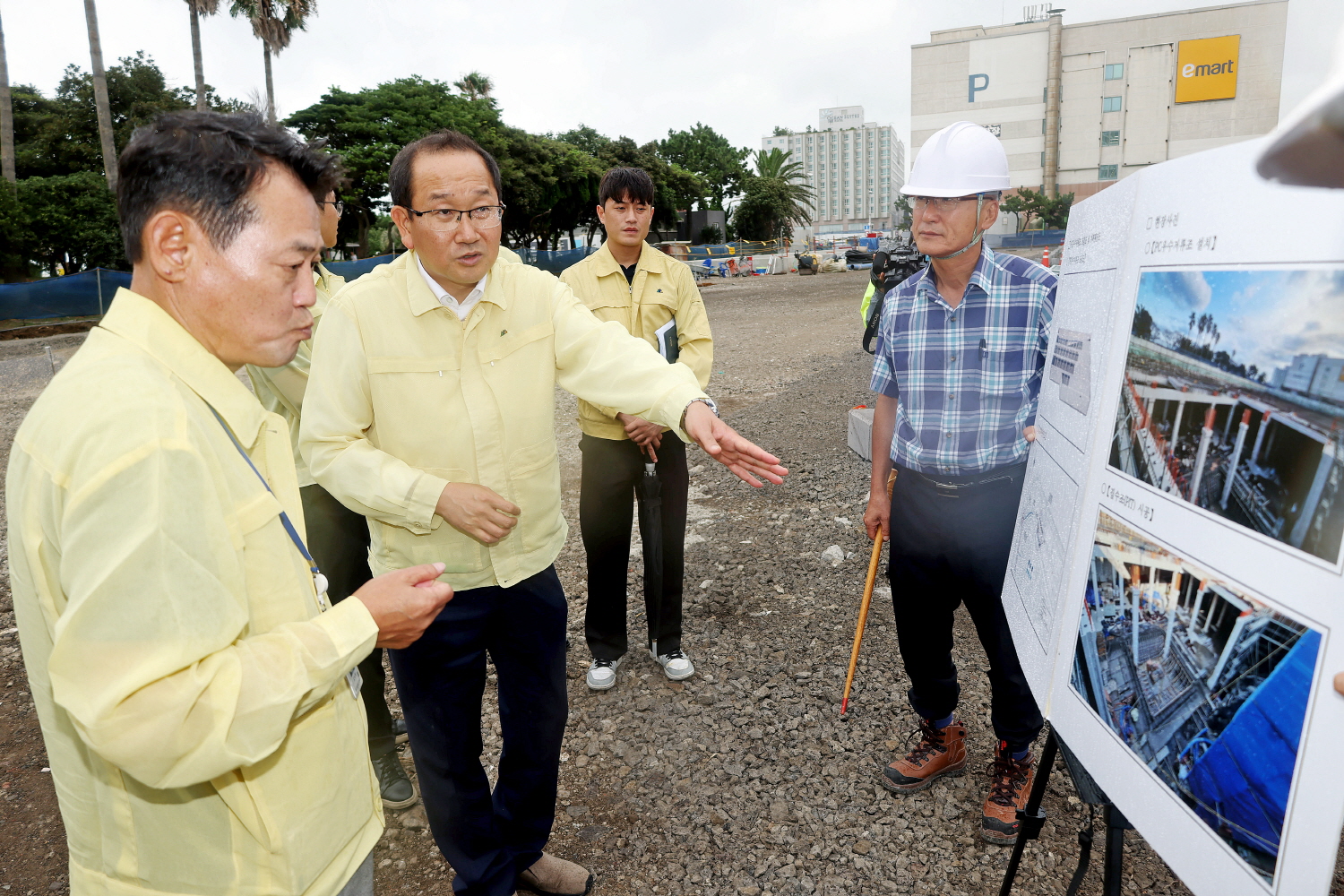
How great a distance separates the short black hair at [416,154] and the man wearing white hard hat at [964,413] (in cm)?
131

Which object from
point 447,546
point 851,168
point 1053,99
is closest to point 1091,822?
point 447,546

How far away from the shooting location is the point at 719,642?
4.11 meters

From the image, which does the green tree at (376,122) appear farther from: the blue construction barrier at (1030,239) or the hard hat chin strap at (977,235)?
the hard hat chin strap at (977,235)

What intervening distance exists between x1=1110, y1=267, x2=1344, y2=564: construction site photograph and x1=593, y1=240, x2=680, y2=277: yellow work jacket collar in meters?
2.82

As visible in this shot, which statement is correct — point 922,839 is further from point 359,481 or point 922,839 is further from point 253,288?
point 253,288

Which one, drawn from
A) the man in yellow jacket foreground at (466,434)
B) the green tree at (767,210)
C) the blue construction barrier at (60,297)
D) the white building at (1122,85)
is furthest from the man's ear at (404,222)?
the green tree at (767,210)

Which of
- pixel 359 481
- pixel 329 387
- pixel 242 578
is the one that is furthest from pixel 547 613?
pixel 242 578

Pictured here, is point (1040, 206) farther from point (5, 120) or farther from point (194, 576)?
point (194, 576)

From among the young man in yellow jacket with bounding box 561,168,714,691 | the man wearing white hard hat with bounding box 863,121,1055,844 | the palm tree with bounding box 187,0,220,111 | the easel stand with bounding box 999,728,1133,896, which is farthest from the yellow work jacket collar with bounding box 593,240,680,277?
the palm tree with bounding box 187,0,220,111

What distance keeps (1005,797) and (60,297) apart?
2365cm

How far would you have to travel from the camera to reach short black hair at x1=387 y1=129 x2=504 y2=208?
7.07 feet

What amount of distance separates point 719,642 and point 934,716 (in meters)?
1.33

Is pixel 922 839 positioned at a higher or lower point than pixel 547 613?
lower

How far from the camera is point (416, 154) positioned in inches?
84.8
